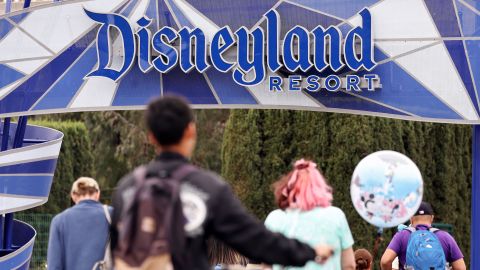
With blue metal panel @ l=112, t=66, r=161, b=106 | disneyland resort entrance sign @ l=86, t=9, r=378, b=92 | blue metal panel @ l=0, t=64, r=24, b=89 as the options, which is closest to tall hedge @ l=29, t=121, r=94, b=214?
blue metal panel @ l=0, t=64, r=24, b=89

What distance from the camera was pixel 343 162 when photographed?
16469mm

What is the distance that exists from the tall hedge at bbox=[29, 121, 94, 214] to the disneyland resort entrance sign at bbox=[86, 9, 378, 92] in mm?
10839

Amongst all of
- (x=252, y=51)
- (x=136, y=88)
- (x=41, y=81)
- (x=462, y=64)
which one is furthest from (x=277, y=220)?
Result: (x=41, y=81)

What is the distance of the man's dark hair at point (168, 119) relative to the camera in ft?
13.5

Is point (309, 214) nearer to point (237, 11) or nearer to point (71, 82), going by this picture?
point (237, 11)

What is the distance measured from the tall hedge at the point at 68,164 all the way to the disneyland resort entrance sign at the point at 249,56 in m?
10.4

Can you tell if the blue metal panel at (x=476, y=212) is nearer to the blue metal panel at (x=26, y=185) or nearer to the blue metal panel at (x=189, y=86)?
the blue metal panel at (x=189, y=86)

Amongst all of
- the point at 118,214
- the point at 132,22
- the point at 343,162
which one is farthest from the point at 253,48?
the point at 118,214

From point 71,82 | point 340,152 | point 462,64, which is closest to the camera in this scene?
point 462,64

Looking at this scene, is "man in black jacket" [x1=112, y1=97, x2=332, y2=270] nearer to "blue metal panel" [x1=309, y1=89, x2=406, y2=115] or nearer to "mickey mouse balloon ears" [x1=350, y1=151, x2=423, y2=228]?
"mickey mouse balloon ears" [x1=350, y1=151, x2=423, y2=228]

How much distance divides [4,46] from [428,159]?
8549 mm

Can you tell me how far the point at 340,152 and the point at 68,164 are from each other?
8082mm

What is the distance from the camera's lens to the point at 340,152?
54.1 ft

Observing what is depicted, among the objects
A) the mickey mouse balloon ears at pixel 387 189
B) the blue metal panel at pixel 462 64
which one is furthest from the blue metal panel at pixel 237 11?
the mickey mouse balloon ears at pixel 387 189
